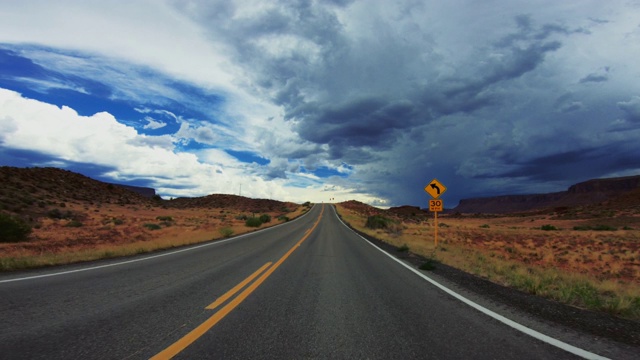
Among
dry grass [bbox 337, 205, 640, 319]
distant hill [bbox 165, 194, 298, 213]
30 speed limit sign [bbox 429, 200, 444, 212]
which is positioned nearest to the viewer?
dry grass [bbox 337, 205, 640, 319]

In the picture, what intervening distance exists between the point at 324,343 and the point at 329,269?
6.48 metres

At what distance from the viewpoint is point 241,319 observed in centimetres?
519

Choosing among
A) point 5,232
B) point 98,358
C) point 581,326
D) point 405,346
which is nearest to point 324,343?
point 405,346

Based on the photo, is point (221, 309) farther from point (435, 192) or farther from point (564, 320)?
point (435, 192)

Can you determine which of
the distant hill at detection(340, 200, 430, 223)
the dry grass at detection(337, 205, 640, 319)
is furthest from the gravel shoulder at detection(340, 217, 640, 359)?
the distant hill at detection(340, 200, 430, 223)

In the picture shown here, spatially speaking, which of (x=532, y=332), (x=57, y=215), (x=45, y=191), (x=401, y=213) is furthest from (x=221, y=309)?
(x=401, y=213)

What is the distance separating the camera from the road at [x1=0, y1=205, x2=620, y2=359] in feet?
13.1

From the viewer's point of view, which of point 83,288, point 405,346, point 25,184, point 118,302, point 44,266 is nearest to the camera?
point 405,346

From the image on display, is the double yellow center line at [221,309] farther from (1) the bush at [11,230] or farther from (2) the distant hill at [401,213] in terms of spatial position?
(2) the distant hill at [401,213]

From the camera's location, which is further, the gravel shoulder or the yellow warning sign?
the yellow warning sign

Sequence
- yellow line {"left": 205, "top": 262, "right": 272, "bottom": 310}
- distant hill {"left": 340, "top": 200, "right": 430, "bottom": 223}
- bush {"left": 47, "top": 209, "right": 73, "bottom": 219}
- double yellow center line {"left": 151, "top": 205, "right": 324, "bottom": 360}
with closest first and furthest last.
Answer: double yellow center line {"left": 151, "top": 205, "right": 324, "bottom": 360}
yellow line {"left": 205, "top": 262, "right": 272, "bottom": 310}
bush {"left": 47, "top": 209, "right": 73, "bottom": 219}
distant hill {"left": 340, "top": 200, "right": 430, "bottom": 223}

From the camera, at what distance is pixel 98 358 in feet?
12.1

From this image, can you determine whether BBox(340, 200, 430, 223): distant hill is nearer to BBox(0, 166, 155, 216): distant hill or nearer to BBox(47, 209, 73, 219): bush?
BBox(47, 209, 73, 219): bush

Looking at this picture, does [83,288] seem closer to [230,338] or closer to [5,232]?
[230,338]
